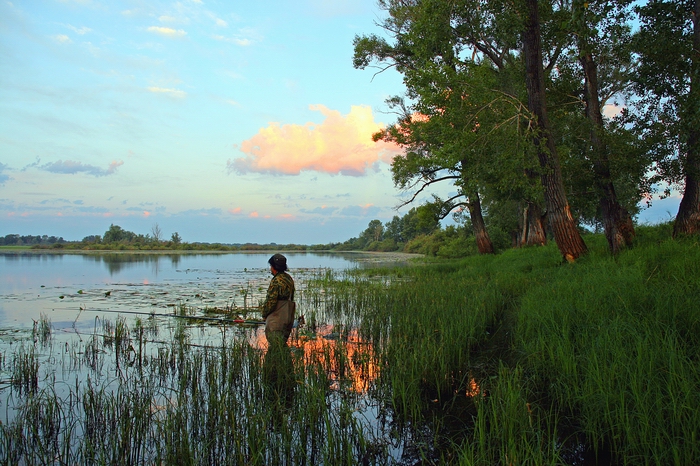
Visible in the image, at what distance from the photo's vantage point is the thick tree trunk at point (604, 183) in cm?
1291

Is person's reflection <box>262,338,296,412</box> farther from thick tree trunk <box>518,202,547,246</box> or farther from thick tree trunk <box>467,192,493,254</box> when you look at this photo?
thick tree trunk <box>467,192,493,254</box>

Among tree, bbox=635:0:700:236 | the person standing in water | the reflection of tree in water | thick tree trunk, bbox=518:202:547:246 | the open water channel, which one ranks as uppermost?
tree, bbox=635:0:700:236

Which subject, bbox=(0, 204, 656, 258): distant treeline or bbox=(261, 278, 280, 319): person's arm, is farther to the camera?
bbox=(0, 204, 656, 258): distant treeline

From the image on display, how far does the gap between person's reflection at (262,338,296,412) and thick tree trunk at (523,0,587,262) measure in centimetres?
950

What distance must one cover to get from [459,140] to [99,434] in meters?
11.9

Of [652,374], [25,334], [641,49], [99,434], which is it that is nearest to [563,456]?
[652,374]

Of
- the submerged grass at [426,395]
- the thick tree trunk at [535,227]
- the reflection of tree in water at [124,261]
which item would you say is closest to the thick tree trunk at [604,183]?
the submerged grass at [426,395]

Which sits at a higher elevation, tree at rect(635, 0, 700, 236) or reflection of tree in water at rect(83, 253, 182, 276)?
tree at rect(635, 0, 700, 236)

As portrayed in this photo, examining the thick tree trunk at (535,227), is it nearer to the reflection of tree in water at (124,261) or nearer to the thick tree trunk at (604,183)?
the thick tree trunk at (604,183)

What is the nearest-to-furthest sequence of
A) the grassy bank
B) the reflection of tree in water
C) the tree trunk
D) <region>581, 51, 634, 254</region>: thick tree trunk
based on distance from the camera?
the grassy bank → the tree trunk → <region>581, 51, 634, 254</region>: thick tree trunk → the reflection of tree in water

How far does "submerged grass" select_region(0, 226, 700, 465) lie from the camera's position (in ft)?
12.3

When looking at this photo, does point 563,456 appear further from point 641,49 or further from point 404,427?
point 641,49

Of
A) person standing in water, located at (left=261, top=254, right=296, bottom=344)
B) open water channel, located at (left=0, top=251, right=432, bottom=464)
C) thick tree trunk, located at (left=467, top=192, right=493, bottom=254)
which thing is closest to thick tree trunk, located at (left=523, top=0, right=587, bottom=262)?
open water channel, located at (left=0, top=251, right=432, bottom=464)

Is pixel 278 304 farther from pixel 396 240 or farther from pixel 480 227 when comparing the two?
pixel 396 240
